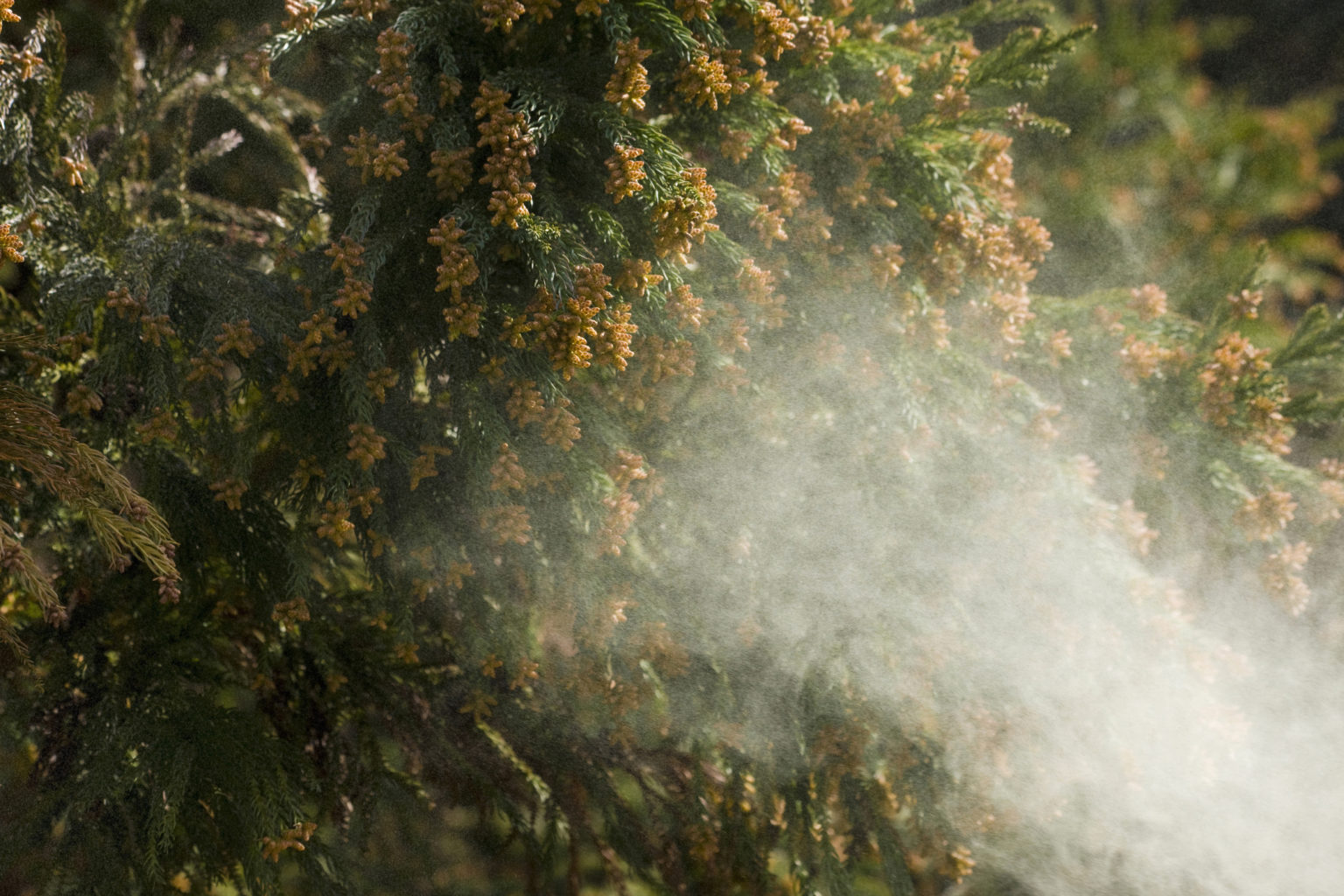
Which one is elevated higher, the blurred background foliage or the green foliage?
the blurred background foliage

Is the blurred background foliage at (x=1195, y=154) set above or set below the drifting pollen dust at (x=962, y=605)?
above

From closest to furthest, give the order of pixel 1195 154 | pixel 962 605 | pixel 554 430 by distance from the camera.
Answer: pixel 554 430 < pixel 962 605 < pixel 1195 154

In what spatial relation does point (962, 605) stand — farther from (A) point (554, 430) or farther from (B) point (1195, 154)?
(B) point (1195, 154)

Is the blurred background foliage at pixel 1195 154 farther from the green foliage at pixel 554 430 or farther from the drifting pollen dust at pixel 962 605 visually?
the drifting pollen dust at pixel 962 605

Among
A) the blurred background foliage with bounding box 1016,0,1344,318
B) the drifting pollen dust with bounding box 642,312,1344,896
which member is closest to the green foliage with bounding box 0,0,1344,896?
the drifting pollen dust with bounding box 642,312,1344,896

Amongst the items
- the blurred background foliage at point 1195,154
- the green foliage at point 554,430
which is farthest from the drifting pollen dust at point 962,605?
the blurred background foliage at point 1195,154

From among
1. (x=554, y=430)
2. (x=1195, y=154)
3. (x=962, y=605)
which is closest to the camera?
(x=554, y=430)

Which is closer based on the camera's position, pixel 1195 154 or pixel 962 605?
pixel 962 605

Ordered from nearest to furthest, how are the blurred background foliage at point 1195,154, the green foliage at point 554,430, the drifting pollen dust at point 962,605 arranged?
the green foliage at point 554,430 < the drifting pollen dust at point 962,605 < the blurred background foliage at point 1195,154

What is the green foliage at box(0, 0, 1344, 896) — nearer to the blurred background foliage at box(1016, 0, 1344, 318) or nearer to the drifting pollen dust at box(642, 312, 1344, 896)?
the drifting pollen dust at box(642, 312, 1344, 896)

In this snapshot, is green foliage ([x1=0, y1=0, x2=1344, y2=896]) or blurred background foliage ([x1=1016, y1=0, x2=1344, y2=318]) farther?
blurred background foliage ([x1=1016, y1=0, x2=1344, y2=318])

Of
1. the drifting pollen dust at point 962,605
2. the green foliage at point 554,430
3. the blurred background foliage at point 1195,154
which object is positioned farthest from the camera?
the blurred background foliage at point 1195,154

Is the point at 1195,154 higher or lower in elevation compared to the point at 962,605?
higher

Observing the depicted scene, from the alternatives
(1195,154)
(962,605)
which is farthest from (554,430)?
(1195,154)
